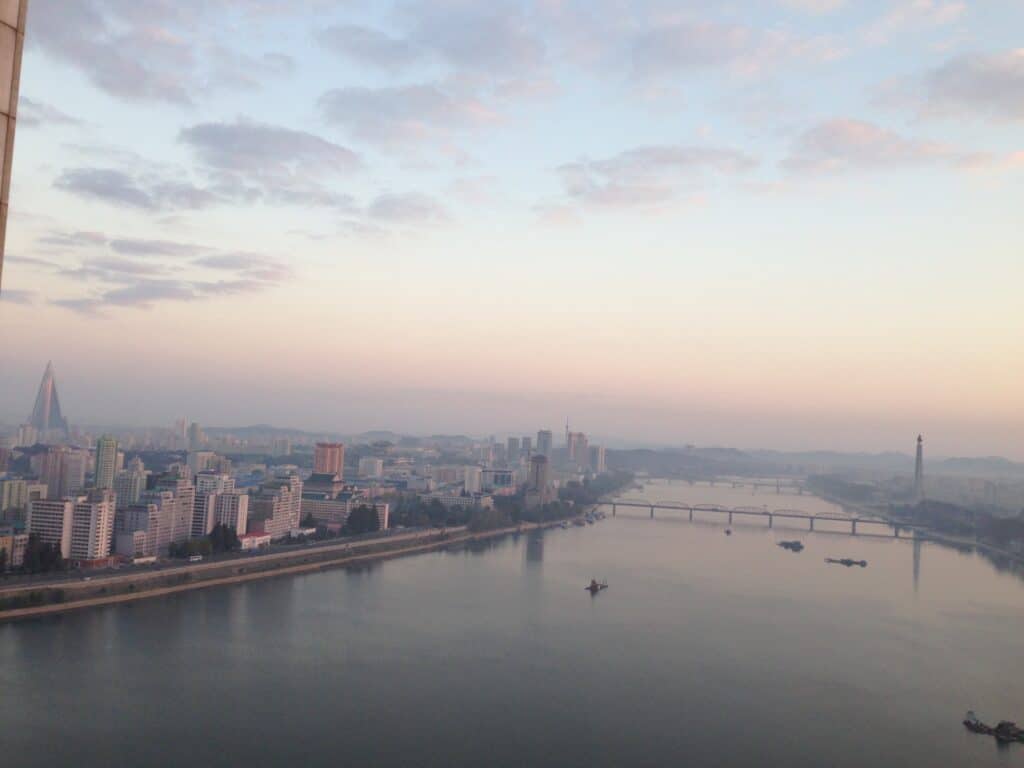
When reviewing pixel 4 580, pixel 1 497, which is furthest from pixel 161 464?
pixel 4 580

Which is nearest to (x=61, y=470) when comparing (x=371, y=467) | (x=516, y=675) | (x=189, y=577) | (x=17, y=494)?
(x=17, y=494)

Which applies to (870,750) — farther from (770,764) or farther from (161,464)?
(161,464)

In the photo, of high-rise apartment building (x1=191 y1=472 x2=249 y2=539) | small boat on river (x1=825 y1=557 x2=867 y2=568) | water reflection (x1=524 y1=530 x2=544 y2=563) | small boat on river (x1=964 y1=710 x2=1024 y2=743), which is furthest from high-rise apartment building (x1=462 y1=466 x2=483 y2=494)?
small boat on river (x1=964 y1=710 x2=1024 y2=743)

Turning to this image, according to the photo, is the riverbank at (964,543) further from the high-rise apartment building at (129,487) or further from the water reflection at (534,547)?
the high-rise apartment building at (129,487)

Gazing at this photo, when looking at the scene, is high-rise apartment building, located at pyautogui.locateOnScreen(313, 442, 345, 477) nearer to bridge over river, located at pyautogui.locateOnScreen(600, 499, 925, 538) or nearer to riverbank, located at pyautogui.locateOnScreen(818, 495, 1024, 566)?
bridge over river, located at pyautogui.locateOnScreen(600, 499, 925, 538)

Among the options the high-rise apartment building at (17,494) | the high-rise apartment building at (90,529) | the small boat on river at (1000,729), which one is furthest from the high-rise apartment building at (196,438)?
the small boat on river at (1000,729)
